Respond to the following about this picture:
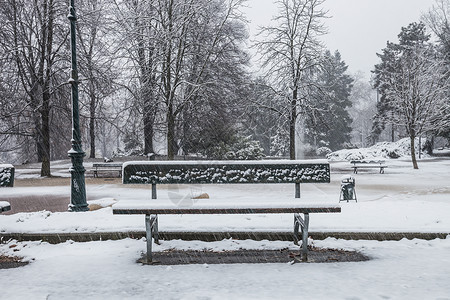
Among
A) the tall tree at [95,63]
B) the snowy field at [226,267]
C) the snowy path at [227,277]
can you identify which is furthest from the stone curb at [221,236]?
the tall tree at [95,63]

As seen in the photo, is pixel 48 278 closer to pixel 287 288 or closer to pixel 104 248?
pixel 104 248

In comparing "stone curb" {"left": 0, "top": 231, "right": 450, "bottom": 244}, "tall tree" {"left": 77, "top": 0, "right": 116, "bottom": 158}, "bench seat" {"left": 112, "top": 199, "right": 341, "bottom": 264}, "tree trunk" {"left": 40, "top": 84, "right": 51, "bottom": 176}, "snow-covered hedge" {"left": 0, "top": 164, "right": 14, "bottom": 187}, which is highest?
"tall tree" {"left": 77, "top": 0, "right": 116, "bottom": 158}

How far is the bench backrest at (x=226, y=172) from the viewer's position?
5027mm

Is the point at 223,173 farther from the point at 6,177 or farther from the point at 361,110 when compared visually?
the point at 361,110

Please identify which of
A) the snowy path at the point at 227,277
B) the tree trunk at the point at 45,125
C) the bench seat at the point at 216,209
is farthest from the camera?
the tree trunk at the point at 45,125

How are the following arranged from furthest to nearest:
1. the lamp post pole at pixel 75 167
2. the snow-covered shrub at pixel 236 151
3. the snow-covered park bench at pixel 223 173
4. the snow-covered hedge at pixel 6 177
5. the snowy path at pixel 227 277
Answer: the snow-covered shrub at pixel 236 151 → the lamp post pole at pixel 75 167 → the snow-covered hedge at pixel 6 177 → the snow-covered park bench at pixel 223 173 → the snowy path at pixel 227 277

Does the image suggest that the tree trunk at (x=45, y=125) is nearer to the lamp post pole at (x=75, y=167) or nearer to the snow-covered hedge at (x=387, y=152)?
the lamp post pole at (x=75, y=167)

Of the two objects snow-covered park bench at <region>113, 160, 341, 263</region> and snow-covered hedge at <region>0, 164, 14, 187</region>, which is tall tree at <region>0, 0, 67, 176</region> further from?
snow-covered park bench at <region>113, 160, 341, 263</region>

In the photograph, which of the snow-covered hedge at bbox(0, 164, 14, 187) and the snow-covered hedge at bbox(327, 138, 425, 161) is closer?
the snow-covered hedge at bbox(0, 164, 14, 187)

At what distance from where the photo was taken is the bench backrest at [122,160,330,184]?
503 cm

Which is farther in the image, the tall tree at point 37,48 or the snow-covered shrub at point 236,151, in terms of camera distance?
the snow-covered shrub at point 236,151

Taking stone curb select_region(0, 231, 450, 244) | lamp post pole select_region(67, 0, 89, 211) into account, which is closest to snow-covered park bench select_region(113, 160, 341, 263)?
stone curb select_region(0, 231, 450, 244)

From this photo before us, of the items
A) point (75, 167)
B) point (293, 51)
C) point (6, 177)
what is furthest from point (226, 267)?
point (293, 51)

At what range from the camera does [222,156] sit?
23.2 meters
